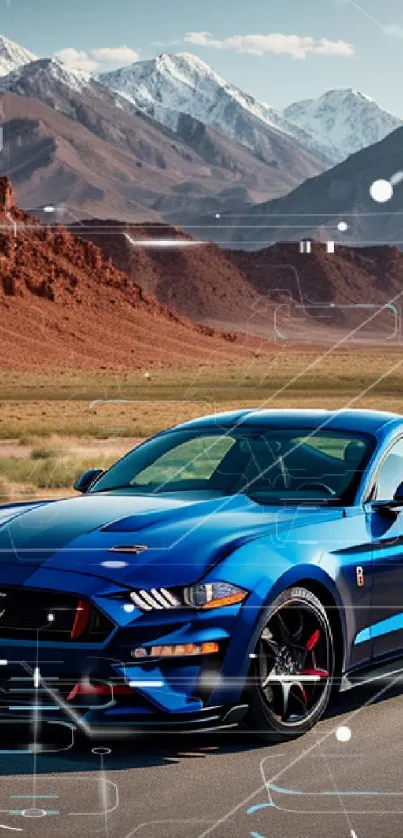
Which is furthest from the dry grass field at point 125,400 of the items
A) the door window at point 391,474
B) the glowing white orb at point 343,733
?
the glowing white orb at point 343,733

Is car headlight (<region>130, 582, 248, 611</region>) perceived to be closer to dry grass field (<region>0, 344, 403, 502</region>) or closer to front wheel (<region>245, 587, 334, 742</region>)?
front wheel (<region>245, 587, 334, 742</region>)

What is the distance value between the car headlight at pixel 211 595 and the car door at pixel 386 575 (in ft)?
4.15

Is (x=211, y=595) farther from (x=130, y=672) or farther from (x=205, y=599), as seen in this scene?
(x=130, y=672)

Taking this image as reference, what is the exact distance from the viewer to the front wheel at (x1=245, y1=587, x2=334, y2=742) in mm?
7555

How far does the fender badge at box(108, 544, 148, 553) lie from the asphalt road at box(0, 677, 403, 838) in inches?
34.2

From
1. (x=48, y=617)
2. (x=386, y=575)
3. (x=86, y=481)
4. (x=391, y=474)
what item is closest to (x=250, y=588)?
(x=48, y=617)

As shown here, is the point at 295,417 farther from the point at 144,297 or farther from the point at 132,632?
the point at 144,297

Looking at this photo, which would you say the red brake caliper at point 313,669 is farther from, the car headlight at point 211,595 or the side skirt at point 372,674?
the car headlight at point 211,595

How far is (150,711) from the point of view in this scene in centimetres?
726

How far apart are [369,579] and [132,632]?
1.65m

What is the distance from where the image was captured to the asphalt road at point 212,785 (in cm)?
629

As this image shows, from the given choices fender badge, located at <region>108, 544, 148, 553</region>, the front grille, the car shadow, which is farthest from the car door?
the front grille

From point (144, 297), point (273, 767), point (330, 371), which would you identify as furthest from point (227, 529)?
point (144, 297)

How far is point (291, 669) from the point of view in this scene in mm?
7762
